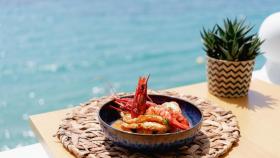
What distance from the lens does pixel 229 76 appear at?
5.03 ft

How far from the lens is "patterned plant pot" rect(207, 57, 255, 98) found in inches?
59.8

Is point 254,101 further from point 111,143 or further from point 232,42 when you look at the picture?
point 111,143

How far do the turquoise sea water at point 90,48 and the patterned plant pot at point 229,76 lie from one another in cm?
284

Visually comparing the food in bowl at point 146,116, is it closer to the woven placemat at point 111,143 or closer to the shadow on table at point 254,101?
the woven placemat at point 111,143

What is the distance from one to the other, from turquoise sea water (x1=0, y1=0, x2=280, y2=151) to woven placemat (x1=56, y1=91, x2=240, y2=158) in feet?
9.46

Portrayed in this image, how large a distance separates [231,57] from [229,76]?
0.07 metres

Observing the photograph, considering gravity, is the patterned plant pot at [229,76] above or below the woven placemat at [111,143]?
above

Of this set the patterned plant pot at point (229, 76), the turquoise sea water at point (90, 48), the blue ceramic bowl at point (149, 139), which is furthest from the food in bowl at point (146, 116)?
the turquoise sea water at point (90, 48)

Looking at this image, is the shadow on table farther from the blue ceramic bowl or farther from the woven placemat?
the blue ceramic bowl

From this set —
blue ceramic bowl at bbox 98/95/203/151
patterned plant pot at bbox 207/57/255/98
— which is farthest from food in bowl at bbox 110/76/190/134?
patterned plant pot at bbox 207/57/255/98

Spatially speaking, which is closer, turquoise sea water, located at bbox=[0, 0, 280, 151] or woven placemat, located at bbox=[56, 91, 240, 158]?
woven placemat, located at bbox=[56, 91, 240, 158]

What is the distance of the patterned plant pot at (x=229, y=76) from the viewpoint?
4.98ft

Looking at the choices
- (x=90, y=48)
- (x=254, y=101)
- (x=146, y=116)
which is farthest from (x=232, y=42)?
(x=90, y=48)

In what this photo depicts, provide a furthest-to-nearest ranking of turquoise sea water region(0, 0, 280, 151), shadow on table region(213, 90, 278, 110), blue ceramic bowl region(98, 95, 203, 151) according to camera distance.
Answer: turquoise sea water region(0, 0, 280, 151) → shadow on table region(213, 90, 278, 110) → blue ceramic bowl region(98, 95, 203, 151)
